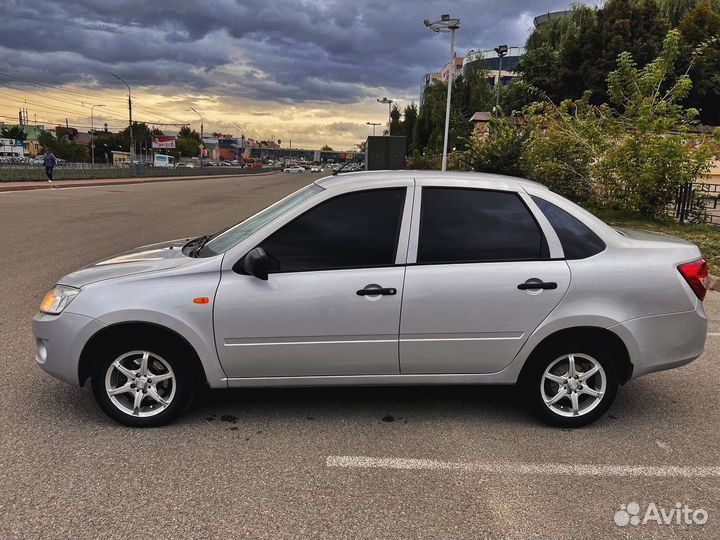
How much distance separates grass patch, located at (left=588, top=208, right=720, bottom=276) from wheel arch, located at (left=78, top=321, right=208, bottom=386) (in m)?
8.41

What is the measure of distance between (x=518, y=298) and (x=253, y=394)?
2.08 m

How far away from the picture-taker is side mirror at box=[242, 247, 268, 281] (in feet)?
11.0

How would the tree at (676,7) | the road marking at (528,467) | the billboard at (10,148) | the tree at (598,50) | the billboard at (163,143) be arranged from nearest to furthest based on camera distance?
the road marking at (528,467) → the tree at (598,50) → the tree at (676,7) → the billboard at (10,148) → the billboard at (163,143)

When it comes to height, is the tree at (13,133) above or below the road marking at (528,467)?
above

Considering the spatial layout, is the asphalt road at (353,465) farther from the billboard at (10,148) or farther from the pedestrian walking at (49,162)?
the billboard at (10,148)

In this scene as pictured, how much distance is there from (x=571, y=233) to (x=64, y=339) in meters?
3.29

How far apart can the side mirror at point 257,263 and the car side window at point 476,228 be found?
0.97m

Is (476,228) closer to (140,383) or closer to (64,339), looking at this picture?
(140,383)

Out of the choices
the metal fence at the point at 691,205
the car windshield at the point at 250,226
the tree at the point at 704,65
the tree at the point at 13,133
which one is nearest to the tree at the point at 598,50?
the tree at the point at 704,65

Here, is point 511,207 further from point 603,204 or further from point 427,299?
point 603,204

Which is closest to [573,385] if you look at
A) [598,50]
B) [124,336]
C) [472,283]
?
[472,283]

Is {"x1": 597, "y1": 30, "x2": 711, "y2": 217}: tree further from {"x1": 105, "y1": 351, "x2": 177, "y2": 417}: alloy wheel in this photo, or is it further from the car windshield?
{"x1": 105, "y1": 351, "x2": 177, "y2": 417}: alloy wheel

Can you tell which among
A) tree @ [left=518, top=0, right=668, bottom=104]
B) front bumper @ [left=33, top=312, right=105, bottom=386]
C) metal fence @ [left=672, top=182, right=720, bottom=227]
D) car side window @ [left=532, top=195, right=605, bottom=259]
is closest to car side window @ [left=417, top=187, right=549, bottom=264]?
car side window @ [left=532, top=195, right=605, bottom=259]

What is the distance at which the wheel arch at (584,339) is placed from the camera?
3.60 meters
